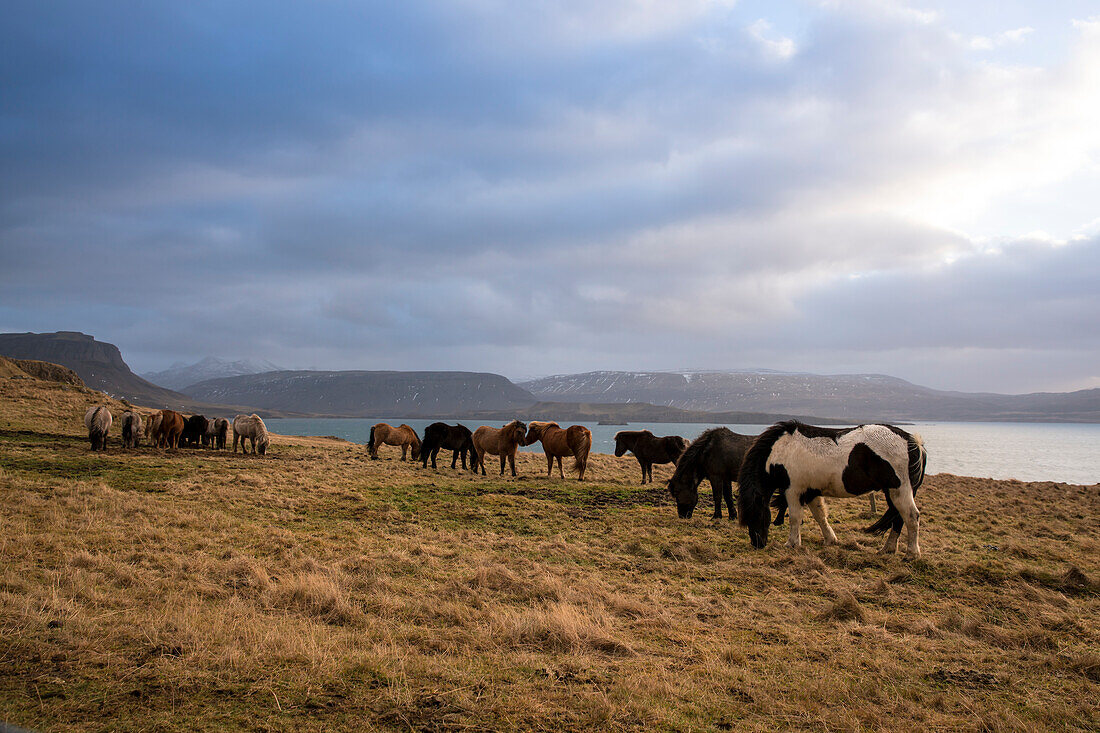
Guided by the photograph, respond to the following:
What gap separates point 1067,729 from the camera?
402cm

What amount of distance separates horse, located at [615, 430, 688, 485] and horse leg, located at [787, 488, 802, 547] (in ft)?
30.8

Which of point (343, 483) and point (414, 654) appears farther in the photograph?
point (343, 483)

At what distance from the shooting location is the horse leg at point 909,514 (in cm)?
973

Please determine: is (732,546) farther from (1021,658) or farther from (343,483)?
(343,483)

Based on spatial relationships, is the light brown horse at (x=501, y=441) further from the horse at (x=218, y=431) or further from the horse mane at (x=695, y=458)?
the horse at (x=218, y=431)

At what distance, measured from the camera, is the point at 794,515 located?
10516mm

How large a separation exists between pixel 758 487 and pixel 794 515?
840mm

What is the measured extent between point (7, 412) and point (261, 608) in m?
33.8

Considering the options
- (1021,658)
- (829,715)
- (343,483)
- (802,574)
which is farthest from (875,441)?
(343,483)

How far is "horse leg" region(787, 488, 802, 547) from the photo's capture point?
34.1 feet

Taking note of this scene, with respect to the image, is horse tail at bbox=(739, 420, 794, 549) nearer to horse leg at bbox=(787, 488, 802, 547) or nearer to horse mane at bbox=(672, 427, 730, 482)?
horse leg at bbox=(787, 488, 802, 547)

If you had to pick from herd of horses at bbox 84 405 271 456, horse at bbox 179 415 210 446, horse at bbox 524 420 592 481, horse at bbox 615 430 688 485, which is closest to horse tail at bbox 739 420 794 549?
horse at bbox 615 430 688 485

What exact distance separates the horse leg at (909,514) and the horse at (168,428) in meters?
25.5

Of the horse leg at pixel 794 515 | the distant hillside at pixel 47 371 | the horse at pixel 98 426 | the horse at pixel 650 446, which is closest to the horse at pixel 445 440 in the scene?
the horse at pixel 650 446
